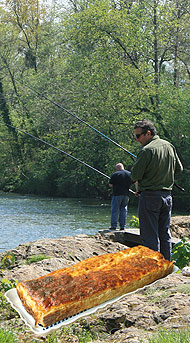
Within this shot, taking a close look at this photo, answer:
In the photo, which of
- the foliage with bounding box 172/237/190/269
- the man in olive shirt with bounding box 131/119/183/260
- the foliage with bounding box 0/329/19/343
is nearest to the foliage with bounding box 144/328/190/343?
the foliage with bounding box 0/329/19/343

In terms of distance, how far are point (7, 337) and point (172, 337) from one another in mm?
1297

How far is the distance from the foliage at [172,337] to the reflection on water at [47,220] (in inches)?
414

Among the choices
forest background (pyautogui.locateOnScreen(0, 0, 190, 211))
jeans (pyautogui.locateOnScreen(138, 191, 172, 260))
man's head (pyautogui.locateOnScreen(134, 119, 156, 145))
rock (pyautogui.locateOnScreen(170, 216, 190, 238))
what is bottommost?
rock (pyautogui.locateOnScreen(170, 216, 190, 238))

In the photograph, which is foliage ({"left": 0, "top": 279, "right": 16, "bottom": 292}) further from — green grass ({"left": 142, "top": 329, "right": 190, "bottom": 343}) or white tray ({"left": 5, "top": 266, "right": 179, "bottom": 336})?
green grass ({"left": 142, "top": 329, "right": 190, "bottom": 343})

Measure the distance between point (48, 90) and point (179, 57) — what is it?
31.6 feet

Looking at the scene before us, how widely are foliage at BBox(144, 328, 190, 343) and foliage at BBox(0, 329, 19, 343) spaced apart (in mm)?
1110

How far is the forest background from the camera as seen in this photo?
83.3 ft

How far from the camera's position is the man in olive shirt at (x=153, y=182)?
211 inches

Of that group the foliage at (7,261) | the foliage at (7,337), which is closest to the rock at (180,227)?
the foliage at (7,261)

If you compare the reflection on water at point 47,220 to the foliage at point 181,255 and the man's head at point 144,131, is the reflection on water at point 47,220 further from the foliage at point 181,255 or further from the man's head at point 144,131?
the man's head at point 144,131

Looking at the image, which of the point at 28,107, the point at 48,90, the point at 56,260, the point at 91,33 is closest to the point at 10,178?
the point at 28,107

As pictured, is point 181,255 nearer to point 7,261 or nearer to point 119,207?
point 7,261

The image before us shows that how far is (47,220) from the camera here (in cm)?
2069

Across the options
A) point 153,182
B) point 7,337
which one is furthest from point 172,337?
point 153,182
